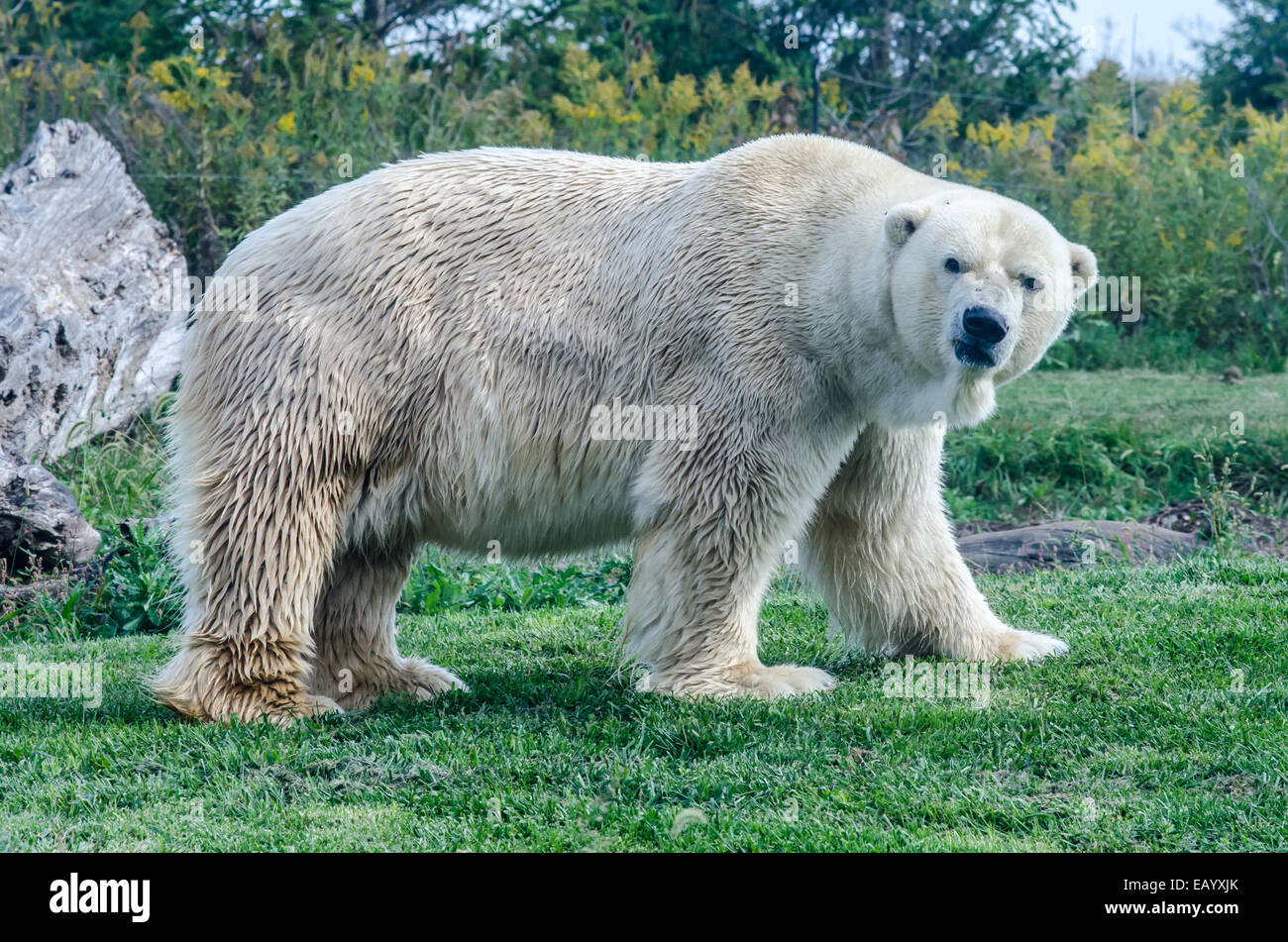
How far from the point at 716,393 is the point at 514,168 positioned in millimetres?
1139

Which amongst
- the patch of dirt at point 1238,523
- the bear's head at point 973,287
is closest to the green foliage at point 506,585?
the bear's head at point 973,287

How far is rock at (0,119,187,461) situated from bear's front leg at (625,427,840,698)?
394cm

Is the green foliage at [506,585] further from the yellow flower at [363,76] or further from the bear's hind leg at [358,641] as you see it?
the yellow flower at [363,76]

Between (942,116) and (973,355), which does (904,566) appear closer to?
(973,355)

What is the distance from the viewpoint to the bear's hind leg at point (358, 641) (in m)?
4.78

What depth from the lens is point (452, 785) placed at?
3.72 m

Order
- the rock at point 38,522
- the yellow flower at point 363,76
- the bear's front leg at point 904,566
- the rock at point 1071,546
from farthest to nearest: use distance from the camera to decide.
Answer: the yellow flower at point 363,76, the rock at point 1071,546, the rock at point 38,522, the bear's front leg at point 904,566

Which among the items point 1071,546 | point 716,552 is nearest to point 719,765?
point 716,552

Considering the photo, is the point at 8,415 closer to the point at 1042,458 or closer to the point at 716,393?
the point at 716,393

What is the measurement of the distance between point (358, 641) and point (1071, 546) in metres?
3.40

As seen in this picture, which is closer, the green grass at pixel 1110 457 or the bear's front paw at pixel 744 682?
the bear's front paw at pixel 744 682

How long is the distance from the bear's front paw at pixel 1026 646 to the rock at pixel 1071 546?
1516mm

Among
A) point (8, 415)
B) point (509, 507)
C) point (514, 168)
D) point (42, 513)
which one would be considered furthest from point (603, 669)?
point (8, 415)

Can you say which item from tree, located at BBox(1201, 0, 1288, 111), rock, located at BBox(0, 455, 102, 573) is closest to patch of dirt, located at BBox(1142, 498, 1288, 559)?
rock, located at BBox(0, 455, 102, 573)
